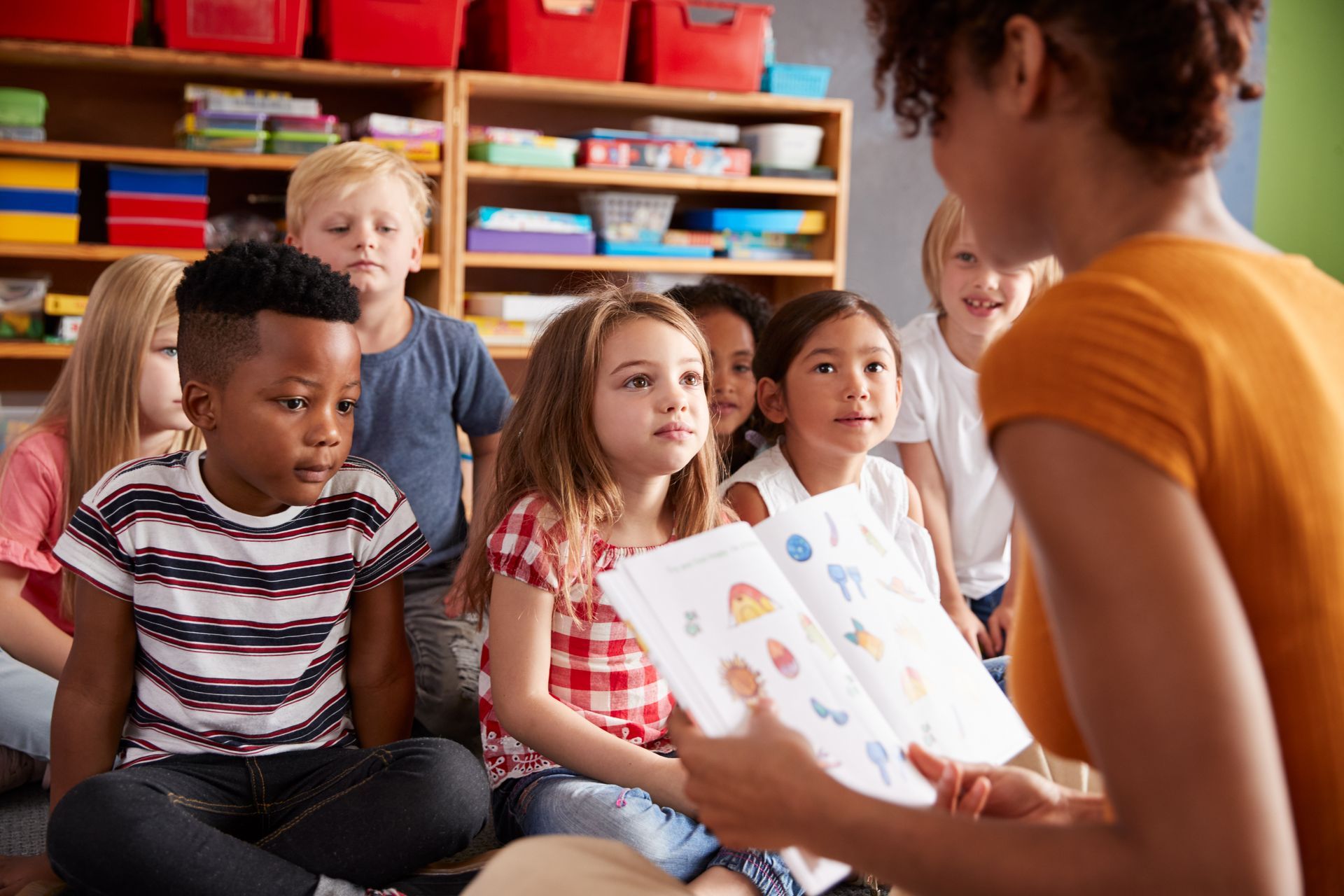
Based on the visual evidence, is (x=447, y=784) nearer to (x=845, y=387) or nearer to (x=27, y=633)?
(x=27, y=633)

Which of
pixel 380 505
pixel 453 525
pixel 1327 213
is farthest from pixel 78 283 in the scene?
pixel 1327 213

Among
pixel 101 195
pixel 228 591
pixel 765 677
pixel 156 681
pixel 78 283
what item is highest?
pixel 101 195

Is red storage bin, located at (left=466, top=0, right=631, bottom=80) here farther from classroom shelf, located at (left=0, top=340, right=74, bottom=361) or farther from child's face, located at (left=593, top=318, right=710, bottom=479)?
child's face, located at (left=593, top=318, right=710, bottom=479)

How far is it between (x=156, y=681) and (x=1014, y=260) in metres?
1.11

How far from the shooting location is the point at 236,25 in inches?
108

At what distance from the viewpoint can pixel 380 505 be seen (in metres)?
1.48

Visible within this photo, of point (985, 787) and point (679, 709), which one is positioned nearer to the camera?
point (985, 787)

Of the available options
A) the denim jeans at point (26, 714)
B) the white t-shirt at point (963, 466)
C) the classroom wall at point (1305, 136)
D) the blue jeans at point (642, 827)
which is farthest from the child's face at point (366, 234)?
the classroom wall at point (1305, 136)

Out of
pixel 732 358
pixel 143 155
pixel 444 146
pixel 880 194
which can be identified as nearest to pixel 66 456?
pixel 732 358

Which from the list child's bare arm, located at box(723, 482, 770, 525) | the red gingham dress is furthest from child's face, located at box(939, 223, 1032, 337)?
the red gingham dress

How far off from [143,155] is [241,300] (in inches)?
63.1

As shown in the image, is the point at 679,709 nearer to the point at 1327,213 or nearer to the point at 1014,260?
the point at 1014,260

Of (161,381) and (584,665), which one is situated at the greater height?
(161,381)

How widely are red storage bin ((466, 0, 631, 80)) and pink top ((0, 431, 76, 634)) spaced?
1661 millimetres
